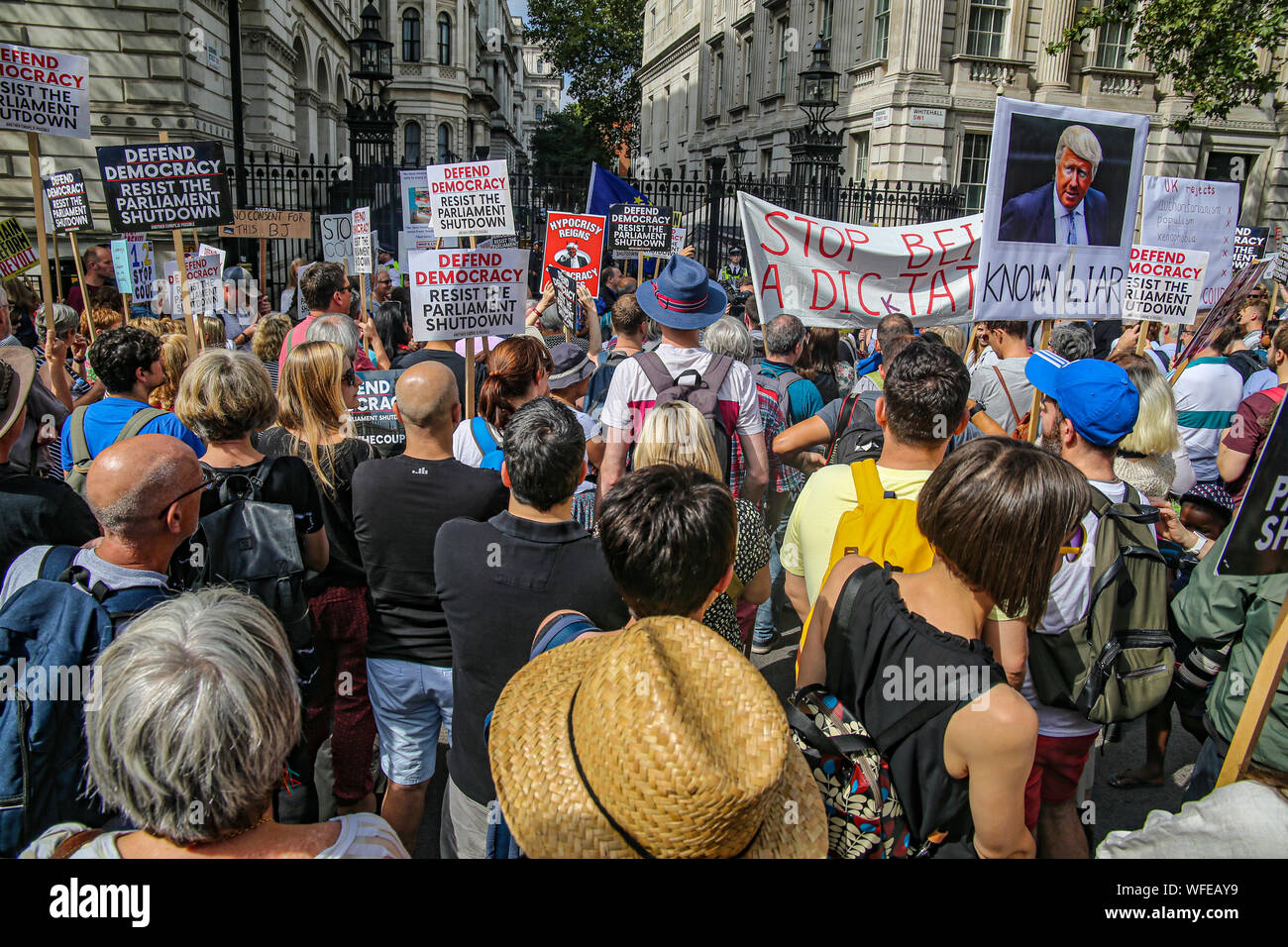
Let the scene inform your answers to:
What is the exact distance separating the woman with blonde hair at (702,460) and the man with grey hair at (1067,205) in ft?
8.39

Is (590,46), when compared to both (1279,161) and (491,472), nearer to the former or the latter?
(1279,161)

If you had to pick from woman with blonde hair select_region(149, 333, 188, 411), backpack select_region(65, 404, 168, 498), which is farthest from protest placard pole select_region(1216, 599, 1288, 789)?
woman with blonde hair select_region(149, 333, 188, 411)

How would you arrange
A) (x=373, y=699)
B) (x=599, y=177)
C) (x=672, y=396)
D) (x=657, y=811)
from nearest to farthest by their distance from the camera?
(x=657, y=811), (x=373, y=699), (x=672, y=396), (x=599, y=177)

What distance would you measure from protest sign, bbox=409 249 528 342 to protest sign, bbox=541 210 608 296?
3887 millimetres

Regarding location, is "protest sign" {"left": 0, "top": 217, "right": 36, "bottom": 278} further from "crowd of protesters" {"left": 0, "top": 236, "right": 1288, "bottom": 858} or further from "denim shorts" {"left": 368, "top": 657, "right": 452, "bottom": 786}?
"denim shorts" {"left": 368, "top": 657, "right": 452, "bottom": 786}

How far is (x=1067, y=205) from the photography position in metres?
4.54

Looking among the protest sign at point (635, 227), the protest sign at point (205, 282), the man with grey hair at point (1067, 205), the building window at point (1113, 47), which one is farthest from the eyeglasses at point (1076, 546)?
the building window at point (1113, 47)

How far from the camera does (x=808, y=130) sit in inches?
604

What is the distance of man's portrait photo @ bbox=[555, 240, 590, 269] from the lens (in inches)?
344

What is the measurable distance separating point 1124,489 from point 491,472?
7.17 feet

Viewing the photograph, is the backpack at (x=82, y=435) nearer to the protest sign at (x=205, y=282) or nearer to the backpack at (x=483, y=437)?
the backpack at (x=483, y=437)

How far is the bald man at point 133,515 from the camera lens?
2143mm

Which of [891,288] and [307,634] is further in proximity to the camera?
[891,288]

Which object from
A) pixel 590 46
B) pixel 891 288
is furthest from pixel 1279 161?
pixel 590 46
